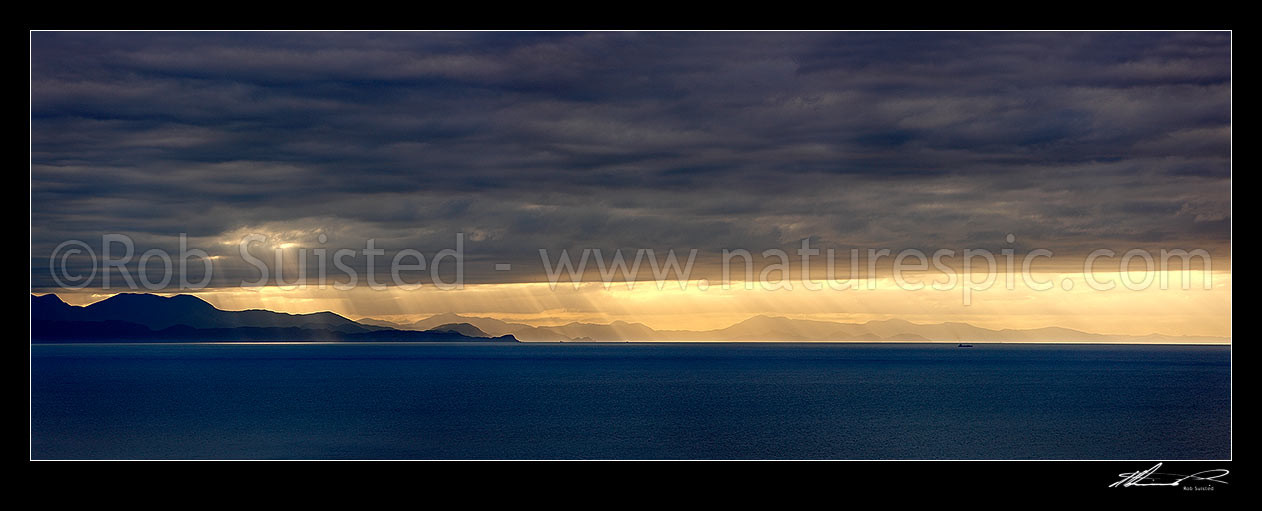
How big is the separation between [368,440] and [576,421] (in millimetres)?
9147

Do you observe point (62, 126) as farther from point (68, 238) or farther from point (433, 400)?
point (433, 400)

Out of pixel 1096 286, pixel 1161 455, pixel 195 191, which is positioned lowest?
pixel 1161 455

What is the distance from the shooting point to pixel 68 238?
23.6m

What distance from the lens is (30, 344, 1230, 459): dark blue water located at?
31.2 m

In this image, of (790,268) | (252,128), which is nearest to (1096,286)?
(790,268)
